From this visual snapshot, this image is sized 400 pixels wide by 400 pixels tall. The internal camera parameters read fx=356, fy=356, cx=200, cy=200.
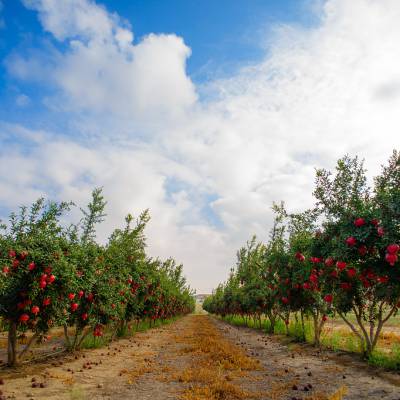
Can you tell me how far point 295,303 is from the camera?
19250 millimetres

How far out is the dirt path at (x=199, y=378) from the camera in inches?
319

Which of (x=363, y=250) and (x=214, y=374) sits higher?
(x=363, y=250)

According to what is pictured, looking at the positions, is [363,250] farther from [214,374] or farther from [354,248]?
[214,374]

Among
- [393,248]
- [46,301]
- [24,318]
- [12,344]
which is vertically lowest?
[12,344]

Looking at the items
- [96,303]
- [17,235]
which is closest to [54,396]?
[17,235]

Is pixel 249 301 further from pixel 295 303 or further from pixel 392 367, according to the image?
pixel 392 367

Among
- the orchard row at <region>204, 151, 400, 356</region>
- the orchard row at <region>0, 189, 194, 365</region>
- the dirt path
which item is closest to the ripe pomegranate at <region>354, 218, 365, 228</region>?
the orchard row at <region>204, 151, 400, 356</region>

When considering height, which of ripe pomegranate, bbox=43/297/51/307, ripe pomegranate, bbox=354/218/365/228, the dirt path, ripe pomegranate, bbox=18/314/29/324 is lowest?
the dirt path

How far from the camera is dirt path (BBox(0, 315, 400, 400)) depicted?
8.09m

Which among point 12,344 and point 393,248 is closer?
point 393,248

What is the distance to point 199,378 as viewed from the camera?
9.58m

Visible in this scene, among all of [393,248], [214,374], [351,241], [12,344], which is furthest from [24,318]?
[393,248]

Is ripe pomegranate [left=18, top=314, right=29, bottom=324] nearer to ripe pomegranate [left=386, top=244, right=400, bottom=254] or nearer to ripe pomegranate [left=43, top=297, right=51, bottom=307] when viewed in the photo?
ripe pomegranate [left=43, top=297, right=51, bottom=307]

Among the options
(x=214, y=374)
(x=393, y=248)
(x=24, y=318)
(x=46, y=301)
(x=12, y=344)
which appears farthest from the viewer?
(x=12, y=344)
